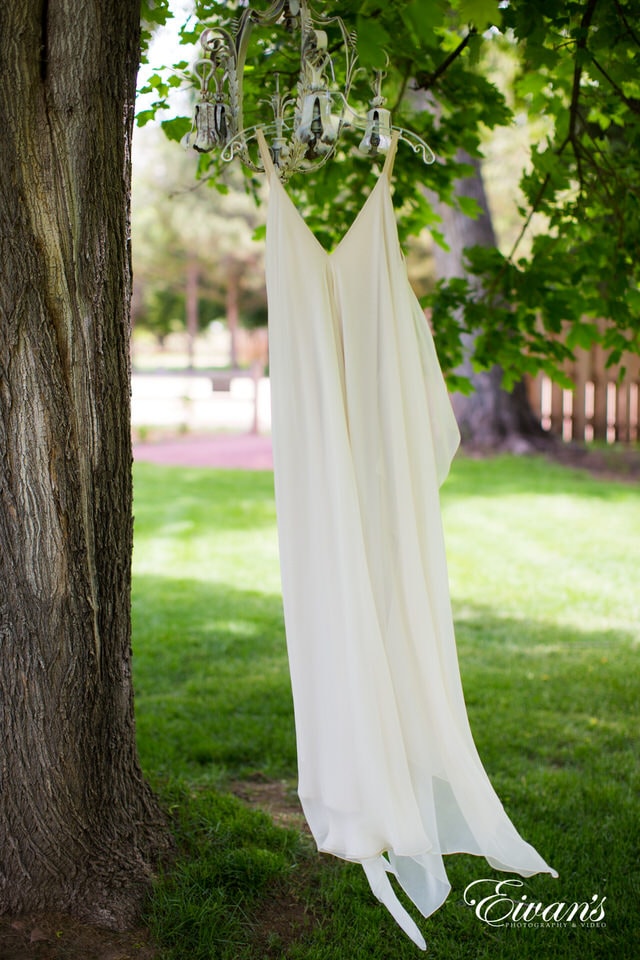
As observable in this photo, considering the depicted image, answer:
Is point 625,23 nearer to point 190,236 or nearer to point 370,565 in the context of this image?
point 370,565

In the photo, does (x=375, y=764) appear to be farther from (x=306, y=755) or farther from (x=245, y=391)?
(x=245, y=391)

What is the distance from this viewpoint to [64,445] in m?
1.90

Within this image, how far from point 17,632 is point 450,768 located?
0.97m

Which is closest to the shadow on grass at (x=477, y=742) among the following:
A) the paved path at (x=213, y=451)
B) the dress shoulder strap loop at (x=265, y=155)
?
the dress shoulder strap loop at (x=265, y=155)

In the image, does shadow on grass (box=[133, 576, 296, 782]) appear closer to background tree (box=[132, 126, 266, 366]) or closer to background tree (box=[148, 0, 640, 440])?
background tree (box=[148, 0, 640, 440])

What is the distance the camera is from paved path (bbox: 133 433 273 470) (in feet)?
31.6

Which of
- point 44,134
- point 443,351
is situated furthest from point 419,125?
point 44,134

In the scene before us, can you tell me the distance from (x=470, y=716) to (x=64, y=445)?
6.65 feet

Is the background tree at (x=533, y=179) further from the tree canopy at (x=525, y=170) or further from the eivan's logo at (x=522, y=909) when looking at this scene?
the eivan's logo at (x=522, y=909)

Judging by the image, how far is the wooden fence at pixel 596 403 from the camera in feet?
30.7

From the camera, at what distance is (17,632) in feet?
6.25

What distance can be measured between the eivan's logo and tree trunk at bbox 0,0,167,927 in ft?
2.68

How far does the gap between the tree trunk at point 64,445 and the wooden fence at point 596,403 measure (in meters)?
7.92

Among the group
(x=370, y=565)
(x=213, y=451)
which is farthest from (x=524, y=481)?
(x=370, y=565)
